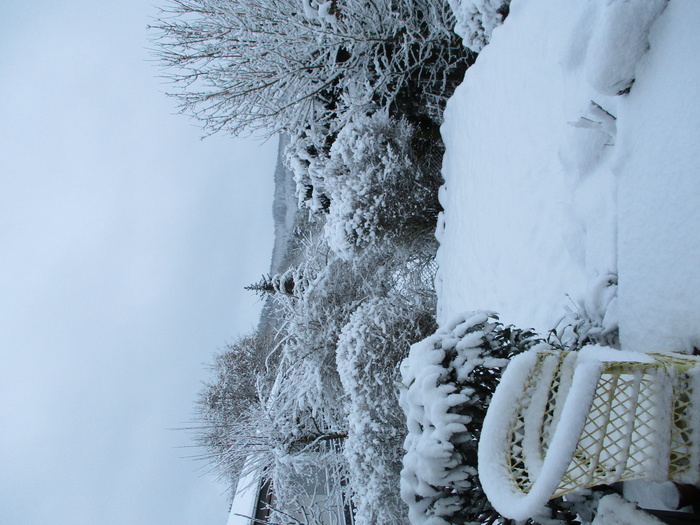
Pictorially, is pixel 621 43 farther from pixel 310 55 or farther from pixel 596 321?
pixel 310 55

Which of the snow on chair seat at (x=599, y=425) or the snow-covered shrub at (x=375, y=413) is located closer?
the snow on chair seat at (x=599, y=425)

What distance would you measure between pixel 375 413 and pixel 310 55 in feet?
19.0

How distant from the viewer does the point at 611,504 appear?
1669mm

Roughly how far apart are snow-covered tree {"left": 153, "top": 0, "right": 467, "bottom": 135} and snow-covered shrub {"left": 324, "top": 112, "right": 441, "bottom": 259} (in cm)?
78

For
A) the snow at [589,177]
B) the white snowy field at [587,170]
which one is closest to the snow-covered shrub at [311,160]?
the white snowy field at [587,170]

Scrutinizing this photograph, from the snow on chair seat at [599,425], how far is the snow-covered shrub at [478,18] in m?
4.68

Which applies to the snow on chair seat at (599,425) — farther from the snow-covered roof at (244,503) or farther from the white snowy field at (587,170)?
the snow-covered roof at (244,503)

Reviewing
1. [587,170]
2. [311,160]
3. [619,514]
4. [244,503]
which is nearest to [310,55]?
[311,160]

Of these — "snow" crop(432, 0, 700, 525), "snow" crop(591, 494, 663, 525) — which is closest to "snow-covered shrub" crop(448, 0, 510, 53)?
"snow" crop(432, 0, 700, 525)

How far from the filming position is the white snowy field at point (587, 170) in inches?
77.6

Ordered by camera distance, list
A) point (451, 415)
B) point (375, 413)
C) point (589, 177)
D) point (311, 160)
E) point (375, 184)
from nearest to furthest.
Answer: point (451, 415), point (589, 177), point (375, 413), point (375, 184), point (311, 160)

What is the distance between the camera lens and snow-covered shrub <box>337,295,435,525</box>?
5.77m

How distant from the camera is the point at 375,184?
6.52 m

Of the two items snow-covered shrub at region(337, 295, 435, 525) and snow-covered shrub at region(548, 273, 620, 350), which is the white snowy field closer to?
snow-covered shrub at region(548, 273, 620, 350)
